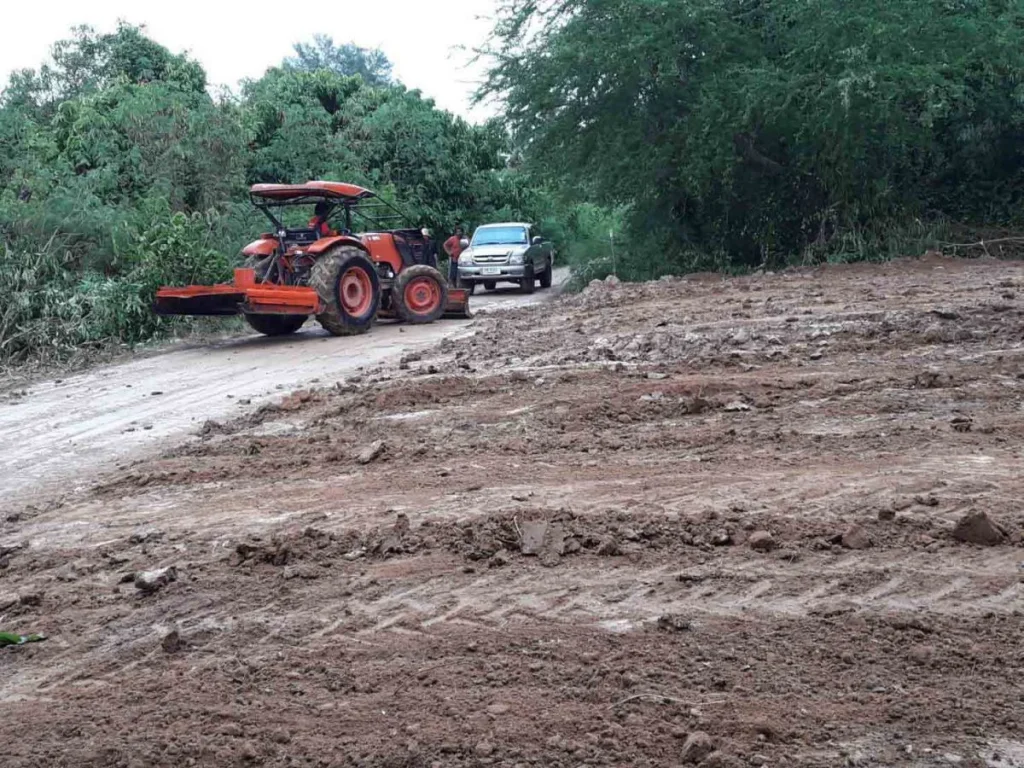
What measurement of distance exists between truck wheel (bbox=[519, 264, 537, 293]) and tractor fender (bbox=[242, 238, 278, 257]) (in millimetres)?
9952

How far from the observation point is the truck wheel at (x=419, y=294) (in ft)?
57.4

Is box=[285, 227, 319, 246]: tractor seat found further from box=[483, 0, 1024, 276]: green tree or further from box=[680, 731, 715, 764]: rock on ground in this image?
box=[680, 731, 715, 764]: rock on ground

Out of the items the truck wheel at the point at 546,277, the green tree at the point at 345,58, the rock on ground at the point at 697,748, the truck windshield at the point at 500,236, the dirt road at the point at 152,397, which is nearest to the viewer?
the rock on ground at the point at 697,748

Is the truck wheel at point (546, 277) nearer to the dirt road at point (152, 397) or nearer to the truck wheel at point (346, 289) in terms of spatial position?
the dirt road at point (152, 397)

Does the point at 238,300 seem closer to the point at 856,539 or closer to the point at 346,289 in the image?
the point at 346,289

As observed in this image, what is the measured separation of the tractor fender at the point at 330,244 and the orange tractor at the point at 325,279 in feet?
0.05

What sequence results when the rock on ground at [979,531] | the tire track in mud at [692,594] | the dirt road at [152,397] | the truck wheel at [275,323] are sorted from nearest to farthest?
the tire track in mud at [692,594]
the rock on ground at [979,531]
the dirt road at [152,397]
the truck wheel at [275,323]

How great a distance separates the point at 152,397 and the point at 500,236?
51.3 ft

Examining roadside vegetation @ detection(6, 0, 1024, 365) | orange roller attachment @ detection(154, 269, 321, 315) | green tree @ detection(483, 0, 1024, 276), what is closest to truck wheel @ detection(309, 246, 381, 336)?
orange roller attachment @ detection(154, 269, 321, 315)

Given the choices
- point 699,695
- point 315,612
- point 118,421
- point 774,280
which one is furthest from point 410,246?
point 699,695

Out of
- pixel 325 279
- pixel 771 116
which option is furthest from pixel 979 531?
pixel 771 116

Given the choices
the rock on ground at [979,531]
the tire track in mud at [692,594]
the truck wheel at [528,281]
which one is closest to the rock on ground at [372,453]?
the tire track in mud at [692,594]

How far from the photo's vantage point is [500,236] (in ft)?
86.6

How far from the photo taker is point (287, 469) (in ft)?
24.6
